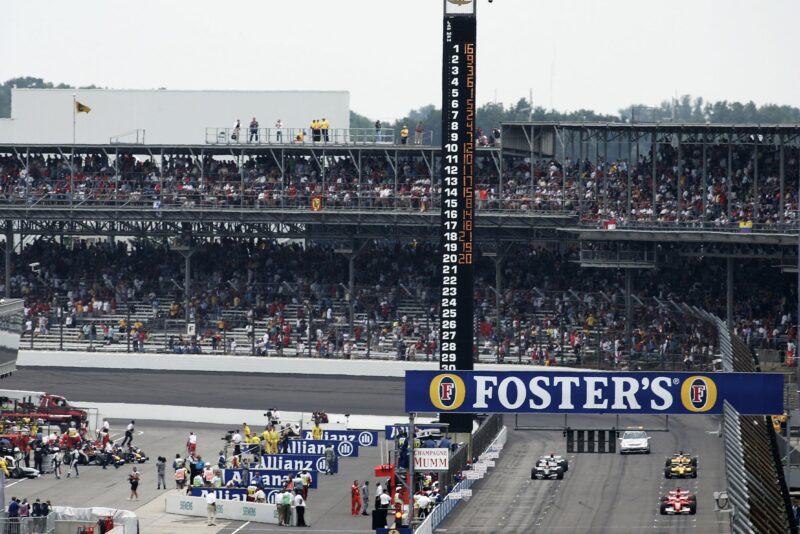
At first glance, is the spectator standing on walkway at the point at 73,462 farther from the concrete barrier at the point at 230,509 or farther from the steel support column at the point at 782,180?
the steel support column at the point at 782,180

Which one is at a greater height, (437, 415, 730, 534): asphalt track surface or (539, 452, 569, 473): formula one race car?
(539, 452, 569, 473): formula one race car

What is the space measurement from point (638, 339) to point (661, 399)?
2498 cm

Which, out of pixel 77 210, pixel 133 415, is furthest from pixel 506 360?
pixel 77 210

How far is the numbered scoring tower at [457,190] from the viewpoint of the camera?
50.8m

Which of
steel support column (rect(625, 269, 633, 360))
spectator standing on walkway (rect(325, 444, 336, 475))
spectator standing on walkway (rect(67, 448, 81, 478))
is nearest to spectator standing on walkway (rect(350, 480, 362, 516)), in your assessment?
spectator standing on walkway (rect(325, 444, 336, 475))

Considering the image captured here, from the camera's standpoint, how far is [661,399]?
126 feet

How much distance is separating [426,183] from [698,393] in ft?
107

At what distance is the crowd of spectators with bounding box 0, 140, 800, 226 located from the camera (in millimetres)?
64688

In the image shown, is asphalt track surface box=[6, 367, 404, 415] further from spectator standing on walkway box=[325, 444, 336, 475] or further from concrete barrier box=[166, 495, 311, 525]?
concrete barrier box=[166, 495, 311, 525]

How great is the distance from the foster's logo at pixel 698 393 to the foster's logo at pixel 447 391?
5.26m

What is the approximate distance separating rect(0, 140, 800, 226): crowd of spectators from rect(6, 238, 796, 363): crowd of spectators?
2.89 m

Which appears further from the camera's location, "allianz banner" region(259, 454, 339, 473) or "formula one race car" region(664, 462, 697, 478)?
"allianz banner" region(259, 454, 339, 473)

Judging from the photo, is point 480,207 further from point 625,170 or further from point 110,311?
point 110,311

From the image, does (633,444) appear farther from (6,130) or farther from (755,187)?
(6,130)
